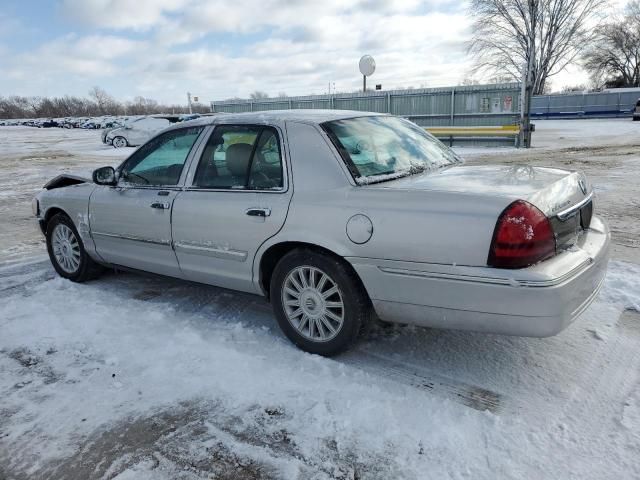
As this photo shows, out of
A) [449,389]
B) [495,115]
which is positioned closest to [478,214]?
[449,389]

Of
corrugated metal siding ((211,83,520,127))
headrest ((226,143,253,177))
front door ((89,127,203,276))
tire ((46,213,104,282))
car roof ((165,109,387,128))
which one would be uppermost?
corrugated metal siding ((211,83,520,127))

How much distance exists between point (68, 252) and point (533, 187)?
4271mm

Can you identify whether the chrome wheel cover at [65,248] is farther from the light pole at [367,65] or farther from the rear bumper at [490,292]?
the light pole at [367,65]

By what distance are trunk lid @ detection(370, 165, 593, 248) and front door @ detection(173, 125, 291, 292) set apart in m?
0.77

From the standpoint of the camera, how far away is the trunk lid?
9.10 ft

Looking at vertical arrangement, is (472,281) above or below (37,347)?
above

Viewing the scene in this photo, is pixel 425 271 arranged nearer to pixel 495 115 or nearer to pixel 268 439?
pixel 268 439

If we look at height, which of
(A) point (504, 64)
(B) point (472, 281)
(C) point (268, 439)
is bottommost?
(C) point (268, 439)

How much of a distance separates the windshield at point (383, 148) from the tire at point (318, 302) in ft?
1.94

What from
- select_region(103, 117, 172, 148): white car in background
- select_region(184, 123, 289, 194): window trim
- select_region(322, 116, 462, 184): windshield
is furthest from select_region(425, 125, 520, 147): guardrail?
select_region(184, 123, 289, 194): window trim

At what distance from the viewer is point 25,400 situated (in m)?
2.99

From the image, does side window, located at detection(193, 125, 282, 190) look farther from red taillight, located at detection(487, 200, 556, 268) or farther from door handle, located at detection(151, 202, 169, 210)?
red taillight, located at detection(487, 200, 556, 268)

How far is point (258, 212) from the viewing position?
11.2ft

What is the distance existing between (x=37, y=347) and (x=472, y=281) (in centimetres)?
299
